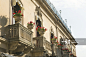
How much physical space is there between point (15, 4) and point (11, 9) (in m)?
0.44

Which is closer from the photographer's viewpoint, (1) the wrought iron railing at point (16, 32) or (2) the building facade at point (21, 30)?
(1) the wrought iron railing at point (16, 32)

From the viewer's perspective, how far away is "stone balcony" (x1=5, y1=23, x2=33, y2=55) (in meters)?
12.6

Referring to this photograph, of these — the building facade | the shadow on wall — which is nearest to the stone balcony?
the building facade

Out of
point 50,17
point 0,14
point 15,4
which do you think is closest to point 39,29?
point 15,4

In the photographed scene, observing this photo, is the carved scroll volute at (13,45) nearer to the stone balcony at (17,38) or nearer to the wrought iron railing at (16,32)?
the stone balcony at (17,38)

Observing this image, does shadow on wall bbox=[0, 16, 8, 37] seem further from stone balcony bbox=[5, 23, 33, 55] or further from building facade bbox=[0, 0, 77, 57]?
stone balcony bbox=[5, 23, 33, 55]

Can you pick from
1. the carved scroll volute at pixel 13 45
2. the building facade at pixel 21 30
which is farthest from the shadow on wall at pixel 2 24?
the carved scroll volute at pixel 13 45

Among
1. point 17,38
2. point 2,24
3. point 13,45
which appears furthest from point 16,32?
point 2,24

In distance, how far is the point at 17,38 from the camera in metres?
12.5

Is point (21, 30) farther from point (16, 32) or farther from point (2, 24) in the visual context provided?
point (2, 24)

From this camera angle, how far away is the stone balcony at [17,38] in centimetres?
1265

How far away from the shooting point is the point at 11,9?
559 inches

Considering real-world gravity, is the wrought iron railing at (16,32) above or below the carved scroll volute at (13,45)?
above

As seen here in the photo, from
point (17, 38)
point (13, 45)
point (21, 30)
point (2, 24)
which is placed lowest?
point (13, 45)
